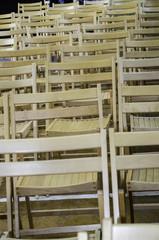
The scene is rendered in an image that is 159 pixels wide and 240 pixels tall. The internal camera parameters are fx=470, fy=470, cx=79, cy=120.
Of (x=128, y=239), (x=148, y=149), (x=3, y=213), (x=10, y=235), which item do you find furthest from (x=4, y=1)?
(x=128, y=239)

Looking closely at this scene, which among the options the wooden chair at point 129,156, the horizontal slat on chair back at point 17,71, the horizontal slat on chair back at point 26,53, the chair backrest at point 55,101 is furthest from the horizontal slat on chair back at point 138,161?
the horizontal slat on chair back at point 26,53

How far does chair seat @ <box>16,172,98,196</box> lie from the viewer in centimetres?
251

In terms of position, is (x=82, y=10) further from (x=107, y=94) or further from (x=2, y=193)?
(x=2, y=193)

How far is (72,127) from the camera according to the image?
145 inches

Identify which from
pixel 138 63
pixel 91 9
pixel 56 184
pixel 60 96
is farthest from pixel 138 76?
pixel 91 9

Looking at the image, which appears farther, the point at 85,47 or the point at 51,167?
the point at 85,47

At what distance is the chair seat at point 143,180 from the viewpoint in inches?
98.9

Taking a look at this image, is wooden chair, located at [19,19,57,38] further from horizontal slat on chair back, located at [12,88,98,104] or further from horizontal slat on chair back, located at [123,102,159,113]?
horizontal slat on chair back, located at [123,102,159,113]

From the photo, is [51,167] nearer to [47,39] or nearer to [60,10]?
[47,39]

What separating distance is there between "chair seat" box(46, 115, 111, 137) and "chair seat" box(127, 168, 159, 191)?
0.69m

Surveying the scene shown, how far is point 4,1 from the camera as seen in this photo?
13305 millimetres

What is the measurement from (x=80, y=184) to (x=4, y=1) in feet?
38.1

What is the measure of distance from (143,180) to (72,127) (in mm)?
1198

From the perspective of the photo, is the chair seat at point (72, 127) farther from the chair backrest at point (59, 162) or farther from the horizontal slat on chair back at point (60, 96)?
the chair backrest at point (59, 162)
